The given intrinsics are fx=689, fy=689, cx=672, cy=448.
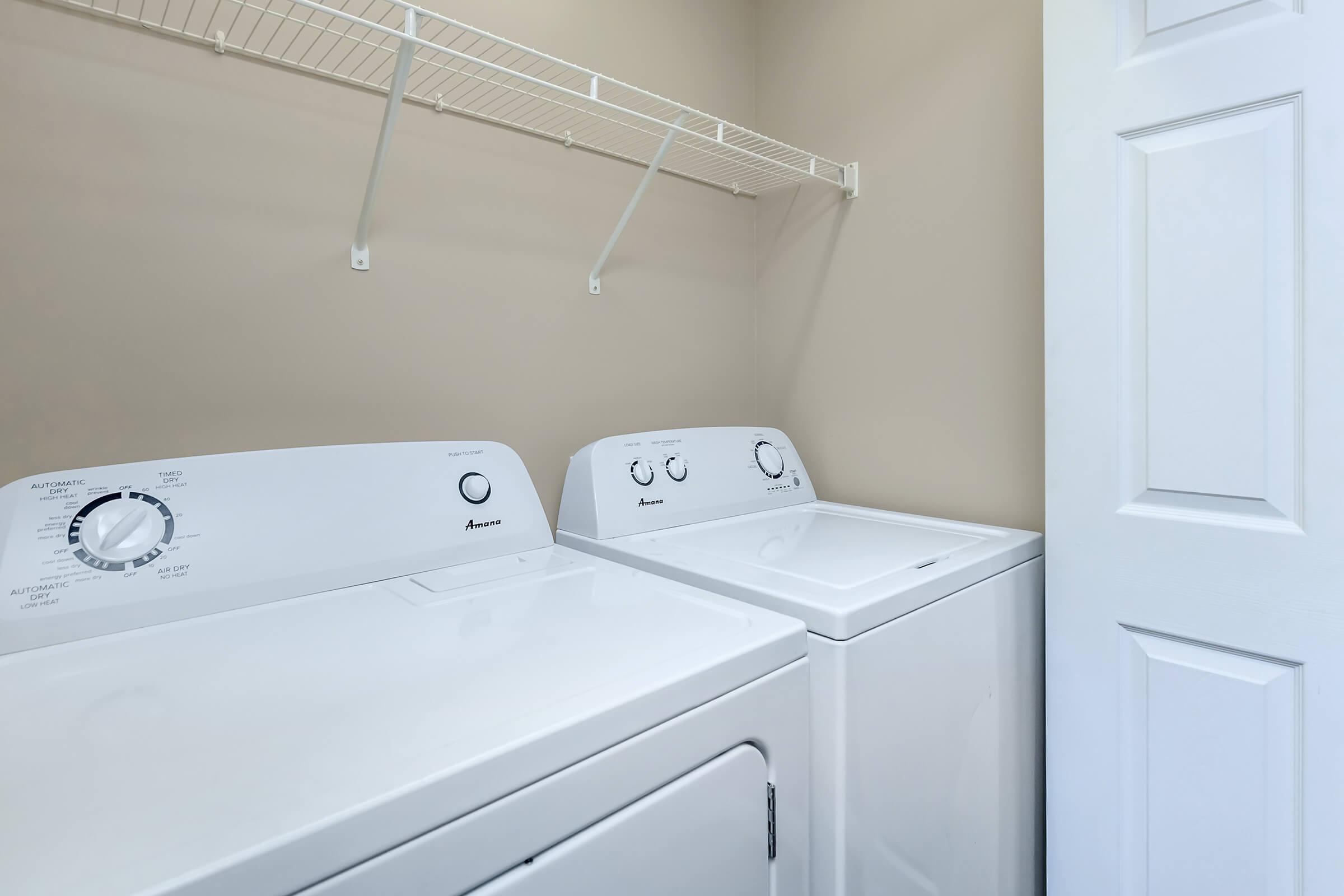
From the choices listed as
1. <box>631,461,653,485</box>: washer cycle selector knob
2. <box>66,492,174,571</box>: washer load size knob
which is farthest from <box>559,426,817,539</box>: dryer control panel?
<box>66,492,174,571</box>: washer load size knob

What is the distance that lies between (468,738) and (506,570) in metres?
0.56

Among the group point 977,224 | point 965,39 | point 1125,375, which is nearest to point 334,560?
point 1125,375

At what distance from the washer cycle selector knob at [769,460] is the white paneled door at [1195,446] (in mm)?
633

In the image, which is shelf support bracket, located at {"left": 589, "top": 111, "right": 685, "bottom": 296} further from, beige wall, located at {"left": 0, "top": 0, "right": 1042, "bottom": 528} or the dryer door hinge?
the dryer door hinge

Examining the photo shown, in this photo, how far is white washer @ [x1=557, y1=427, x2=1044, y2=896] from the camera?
876 millimetres

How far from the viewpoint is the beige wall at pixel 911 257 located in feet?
4.66

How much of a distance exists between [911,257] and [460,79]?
103cm

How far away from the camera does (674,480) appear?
58.2 inches

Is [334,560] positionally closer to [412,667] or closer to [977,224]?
[412,667]

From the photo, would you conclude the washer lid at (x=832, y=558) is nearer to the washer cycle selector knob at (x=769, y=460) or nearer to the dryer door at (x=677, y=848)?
the washer cycle selector knob at (x=769, y=460)

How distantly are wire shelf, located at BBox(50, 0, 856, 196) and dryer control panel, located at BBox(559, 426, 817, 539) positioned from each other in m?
0.61

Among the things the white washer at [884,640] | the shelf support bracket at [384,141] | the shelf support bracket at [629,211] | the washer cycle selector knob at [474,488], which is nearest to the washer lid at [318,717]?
the white washer at [884,640]

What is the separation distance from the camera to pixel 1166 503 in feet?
3.60

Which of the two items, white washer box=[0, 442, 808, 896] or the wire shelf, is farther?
the wire shelf
